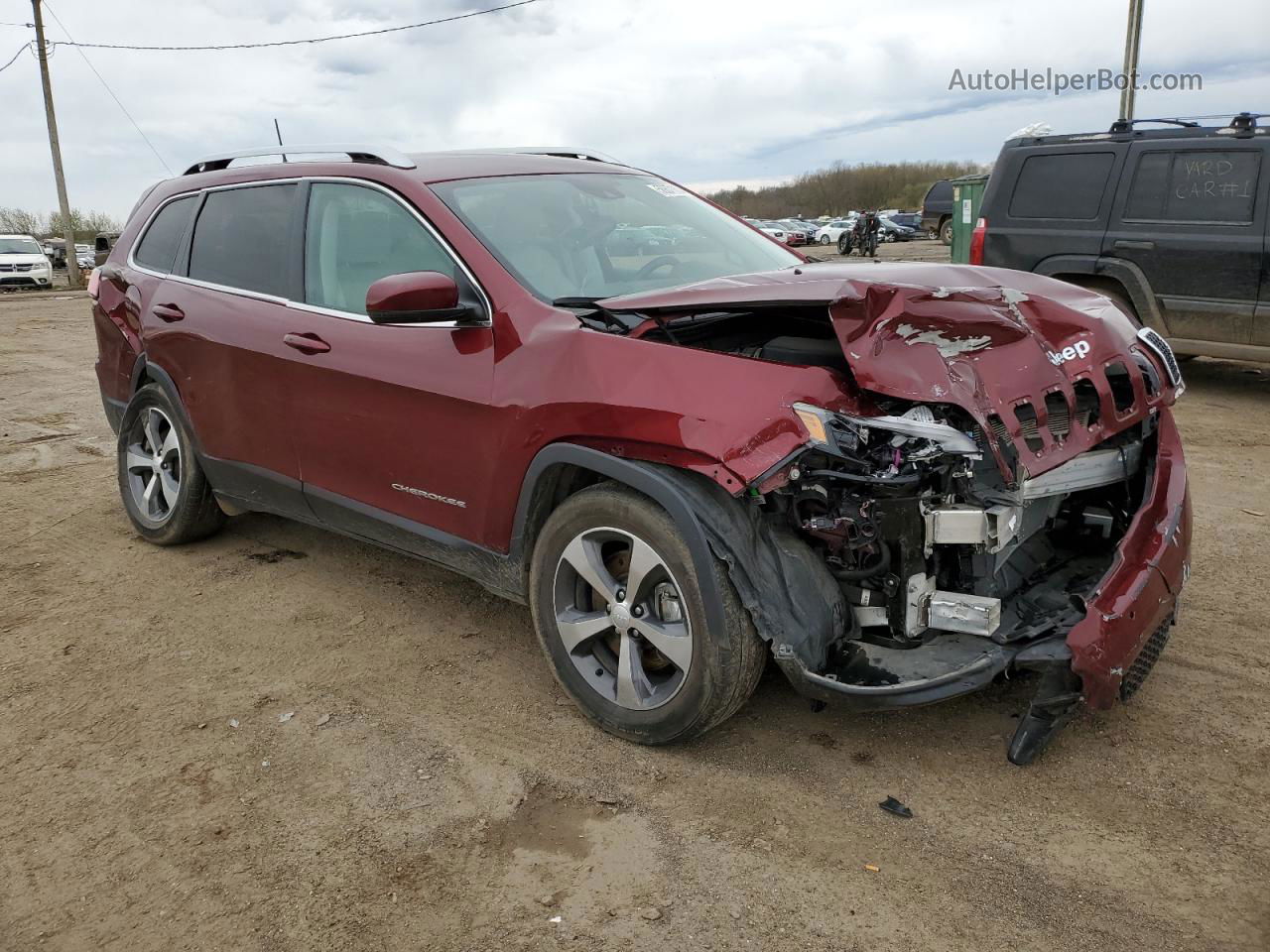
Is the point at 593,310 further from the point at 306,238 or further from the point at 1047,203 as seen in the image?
the point at 1047,203

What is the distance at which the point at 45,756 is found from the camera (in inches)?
130

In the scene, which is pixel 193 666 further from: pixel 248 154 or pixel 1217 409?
pixel 1217 409

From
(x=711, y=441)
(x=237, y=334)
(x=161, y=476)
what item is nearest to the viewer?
(x=711, y=441)

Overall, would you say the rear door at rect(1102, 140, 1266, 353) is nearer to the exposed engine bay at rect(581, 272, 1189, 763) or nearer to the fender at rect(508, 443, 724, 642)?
the exposed engine bay at rect(581, 272, 1189, 763)

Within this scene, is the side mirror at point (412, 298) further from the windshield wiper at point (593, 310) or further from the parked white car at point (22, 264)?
the parked white car at point (22, 264)

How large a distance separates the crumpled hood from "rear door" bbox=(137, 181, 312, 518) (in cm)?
178

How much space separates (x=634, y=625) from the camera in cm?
309

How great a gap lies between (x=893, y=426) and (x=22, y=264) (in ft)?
102

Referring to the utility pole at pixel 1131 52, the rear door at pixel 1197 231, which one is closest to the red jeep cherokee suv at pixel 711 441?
the rear door at pixel 1197 231

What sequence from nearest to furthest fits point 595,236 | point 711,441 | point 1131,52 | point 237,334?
point 711,441 → point 595,236 → point 237,334 → point 1131,52

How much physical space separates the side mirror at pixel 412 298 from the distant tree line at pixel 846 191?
65817 mm

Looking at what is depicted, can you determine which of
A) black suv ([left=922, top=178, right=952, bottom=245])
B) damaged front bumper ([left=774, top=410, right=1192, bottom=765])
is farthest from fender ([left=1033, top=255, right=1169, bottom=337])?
black suv ([left=922, top=178, right=952, bottom=245])

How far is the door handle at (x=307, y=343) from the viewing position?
3.98m

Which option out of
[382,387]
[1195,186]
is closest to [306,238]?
[382,387]
